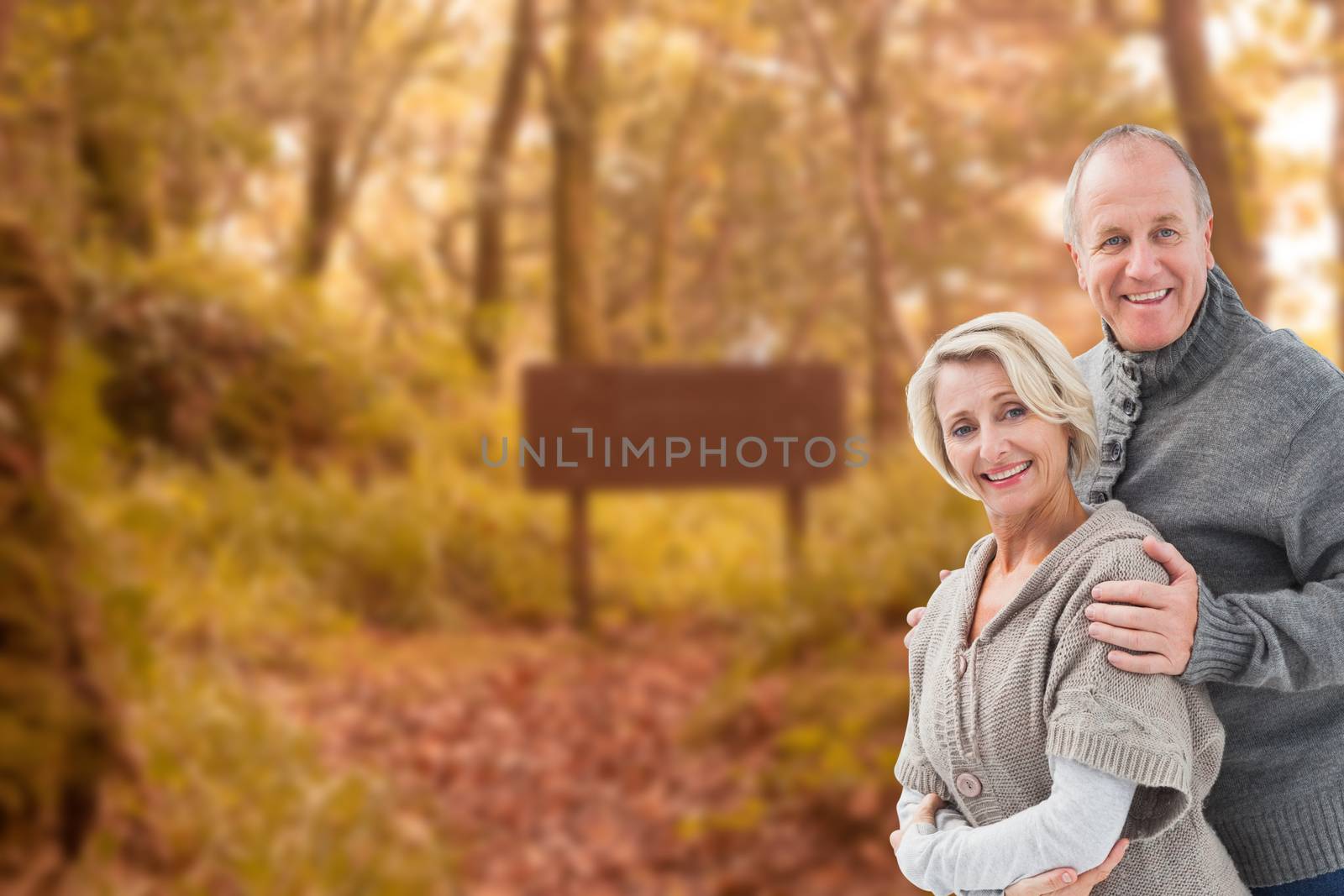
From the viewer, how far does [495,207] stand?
32.6ft

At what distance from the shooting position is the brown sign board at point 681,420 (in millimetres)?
6184

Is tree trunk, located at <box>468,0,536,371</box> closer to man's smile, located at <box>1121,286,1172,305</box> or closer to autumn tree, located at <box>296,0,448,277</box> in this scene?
autumn tree, located at <box>296,0,448,277</box>

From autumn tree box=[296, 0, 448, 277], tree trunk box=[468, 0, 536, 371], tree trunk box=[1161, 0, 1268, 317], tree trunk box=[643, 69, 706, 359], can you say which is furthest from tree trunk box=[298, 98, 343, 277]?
tree trunk box=[1161, 0, 1268, 317]

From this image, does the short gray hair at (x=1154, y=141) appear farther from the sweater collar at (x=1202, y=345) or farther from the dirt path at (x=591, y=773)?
the dirt path at (x=591, y=773)

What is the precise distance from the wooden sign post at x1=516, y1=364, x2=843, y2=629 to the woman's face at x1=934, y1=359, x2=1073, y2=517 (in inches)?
200

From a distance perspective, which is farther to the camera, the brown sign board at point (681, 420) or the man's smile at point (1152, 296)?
the brown sign board at point (681, 420)

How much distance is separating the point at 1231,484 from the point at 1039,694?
8.8 inches

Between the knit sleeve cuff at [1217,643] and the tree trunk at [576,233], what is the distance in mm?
7693

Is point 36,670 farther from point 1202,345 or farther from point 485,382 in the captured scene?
point 485,382

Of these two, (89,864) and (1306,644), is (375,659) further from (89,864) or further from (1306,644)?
(1306,644)

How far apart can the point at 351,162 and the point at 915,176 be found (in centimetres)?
521

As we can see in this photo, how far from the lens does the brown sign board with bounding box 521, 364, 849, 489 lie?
618 centimetres

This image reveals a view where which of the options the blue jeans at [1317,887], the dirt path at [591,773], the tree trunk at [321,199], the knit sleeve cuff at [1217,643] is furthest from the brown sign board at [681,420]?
the knit sleeve cuff at [1217,643]

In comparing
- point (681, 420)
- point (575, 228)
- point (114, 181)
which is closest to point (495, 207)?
point (575, 228)
